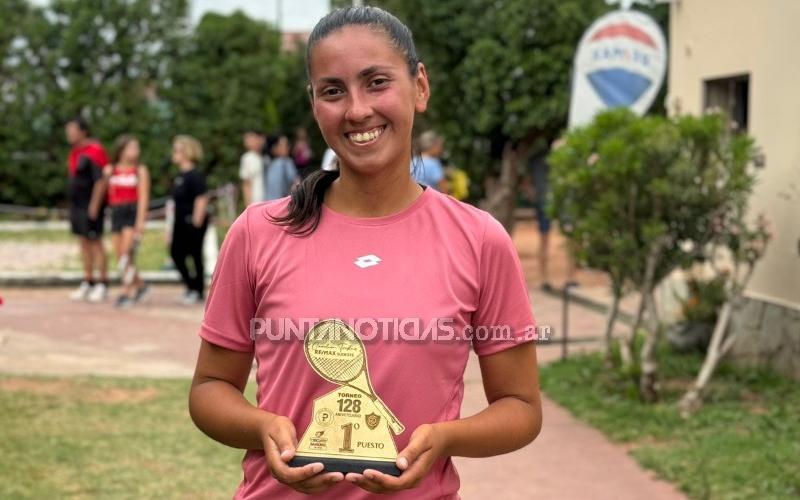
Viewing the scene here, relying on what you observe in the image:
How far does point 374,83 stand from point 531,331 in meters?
0.57

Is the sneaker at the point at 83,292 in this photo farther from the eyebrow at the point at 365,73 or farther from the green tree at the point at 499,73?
the eyebrow at the point at 365,73

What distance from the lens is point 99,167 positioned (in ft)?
41.6

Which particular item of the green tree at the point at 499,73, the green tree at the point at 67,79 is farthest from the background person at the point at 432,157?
Answer: the green tree at the point at 67,79

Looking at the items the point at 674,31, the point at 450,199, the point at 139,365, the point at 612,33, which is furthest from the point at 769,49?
the point at 450,199

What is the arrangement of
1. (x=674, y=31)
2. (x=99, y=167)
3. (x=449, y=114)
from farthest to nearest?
(x=449, y=114) → (x=99, y=167) → (x=674, y=31)

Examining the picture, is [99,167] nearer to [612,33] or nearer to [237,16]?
[612,33]

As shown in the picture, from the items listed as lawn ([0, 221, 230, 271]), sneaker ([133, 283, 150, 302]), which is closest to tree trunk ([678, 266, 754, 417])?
sneaker ([133, 283, 150, 302])

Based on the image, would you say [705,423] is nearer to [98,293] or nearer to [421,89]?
[421,89]

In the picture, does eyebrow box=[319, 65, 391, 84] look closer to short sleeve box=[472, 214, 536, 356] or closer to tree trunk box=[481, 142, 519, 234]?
short sleeve box=[472, 214, 536, 356]

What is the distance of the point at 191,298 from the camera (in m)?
13.1

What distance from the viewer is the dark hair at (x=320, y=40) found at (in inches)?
90.4

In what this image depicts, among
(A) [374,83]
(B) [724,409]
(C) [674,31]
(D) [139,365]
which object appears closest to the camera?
(A) [374,83]

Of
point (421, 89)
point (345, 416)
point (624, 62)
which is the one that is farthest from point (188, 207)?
point (345, 416)

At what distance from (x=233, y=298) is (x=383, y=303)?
1.06ft
